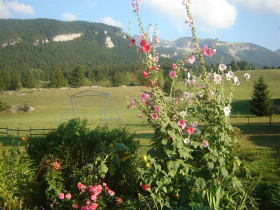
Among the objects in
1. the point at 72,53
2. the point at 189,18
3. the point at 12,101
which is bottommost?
the point at 12,101

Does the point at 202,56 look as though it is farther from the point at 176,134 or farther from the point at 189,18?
the point at 176,134

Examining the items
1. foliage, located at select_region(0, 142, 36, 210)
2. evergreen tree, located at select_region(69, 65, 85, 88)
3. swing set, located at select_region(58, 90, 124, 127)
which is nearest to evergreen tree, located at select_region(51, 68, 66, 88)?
evergreen tree, located at select_region(69, 65, 85, 88)

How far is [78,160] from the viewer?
3799 mm

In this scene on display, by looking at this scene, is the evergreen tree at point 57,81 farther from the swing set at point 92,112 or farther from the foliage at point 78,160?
the foliage at point 78,160

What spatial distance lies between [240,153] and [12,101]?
55396mm

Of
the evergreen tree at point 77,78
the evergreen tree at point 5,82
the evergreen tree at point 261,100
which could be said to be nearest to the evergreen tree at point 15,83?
the evergreen tree at point 5,82

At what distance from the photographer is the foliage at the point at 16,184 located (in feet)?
10.2

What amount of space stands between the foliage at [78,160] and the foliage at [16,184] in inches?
7.0

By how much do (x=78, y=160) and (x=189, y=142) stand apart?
5.73 ft

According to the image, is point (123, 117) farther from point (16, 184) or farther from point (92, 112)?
point (16, 184)

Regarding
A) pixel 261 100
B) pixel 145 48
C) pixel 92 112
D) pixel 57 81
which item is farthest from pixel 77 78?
pixel 145 48

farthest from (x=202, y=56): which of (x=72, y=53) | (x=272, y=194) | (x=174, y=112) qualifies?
(x=72, y=53)

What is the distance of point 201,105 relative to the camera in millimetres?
3023

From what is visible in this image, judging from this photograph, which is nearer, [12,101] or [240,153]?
[240,153]
